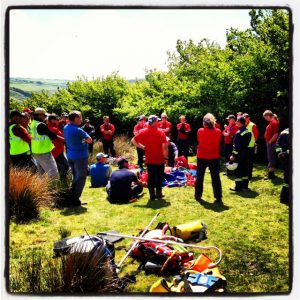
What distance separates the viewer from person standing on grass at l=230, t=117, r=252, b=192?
26.8 feet

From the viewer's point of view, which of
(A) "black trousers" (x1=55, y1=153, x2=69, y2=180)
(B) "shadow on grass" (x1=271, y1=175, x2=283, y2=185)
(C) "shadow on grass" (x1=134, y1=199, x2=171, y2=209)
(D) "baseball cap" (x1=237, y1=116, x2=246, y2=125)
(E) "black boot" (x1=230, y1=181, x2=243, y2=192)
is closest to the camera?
(C) "shadow on grass" (x1=134, y1=199, x2=171, y2=209)

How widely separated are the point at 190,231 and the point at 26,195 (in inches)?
92.3

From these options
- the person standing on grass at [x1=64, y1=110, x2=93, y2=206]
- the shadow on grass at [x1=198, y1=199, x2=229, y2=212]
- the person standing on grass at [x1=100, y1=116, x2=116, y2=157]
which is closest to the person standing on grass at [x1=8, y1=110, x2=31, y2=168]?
the person standing on grass at [x1=64, y1=110, x2=93, y2=206]

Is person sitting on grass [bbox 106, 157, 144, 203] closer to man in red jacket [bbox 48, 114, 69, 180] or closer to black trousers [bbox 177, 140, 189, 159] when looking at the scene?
man in red jacket [bbox 48, 114, 69, 180]

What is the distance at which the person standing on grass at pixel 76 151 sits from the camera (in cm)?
692

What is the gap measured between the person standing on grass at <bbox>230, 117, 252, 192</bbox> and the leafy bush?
392 centimetres

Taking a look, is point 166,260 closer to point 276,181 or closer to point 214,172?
point 214,172

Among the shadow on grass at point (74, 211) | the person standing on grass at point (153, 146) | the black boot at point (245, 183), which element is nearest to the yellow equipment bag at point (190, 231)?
the shadow on grass at point (74, 211)

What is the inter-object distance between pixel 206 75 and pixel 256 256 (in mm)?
9122

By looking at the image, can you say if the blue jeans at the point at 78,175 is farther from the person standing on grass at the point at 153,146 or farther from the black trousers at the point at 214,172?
the black trousers at the point at 214,172

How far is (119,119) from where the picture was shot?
1728 centimetres

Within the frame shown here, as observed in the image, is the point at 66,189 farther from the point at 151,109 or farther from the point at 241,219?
the point at 151,109

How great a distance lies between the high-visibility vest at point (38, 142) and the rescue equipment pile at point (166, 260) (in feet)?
8.48
